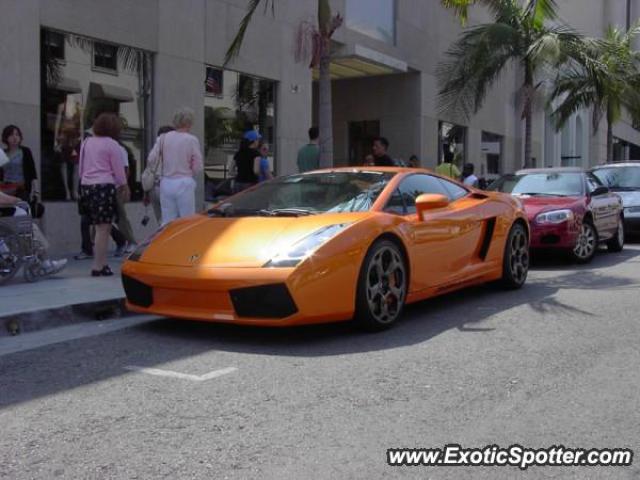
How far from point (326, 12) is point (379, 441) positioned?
796 cm

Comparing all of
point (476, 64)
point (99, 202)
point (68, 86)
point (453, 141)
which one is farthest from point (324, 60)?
point (453, 141)

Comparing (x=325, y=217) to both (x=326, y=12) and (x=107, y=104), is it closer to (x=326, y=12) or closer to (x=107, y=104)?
(x=326, y=12)

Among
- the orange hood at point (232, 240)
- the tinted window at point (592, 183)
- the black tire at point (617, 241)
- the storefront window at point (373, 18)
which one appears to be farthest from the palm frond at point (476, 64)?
the orange hood at point (232, 240)

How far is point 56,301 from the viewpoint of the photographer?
6.43m

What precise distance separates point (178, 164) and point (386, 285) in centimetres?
338

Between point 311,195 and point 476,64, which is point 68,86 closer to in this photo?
point 311,195

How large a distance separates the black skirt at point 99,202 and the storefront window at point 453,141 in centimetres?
1493

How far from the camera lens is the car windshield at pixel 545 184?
10.9m

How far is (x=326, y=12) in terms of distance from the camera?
1034 centimetres

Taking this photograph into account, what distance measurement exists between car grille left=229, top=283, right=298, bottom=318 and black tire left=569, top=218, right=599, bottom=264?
6203 mm

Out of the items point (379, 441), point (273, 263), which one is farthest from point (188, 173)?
point (379, 441)

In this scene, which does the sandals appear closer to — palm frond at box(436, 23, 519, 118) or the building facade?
the building facade

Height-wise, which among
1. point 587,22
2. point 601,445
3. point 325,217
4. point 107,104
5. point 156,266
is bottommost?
point 601,445

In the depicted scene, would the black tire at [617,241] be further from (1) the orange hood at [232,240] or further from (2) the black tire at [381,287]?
(1) the orange hood at [232,240]
